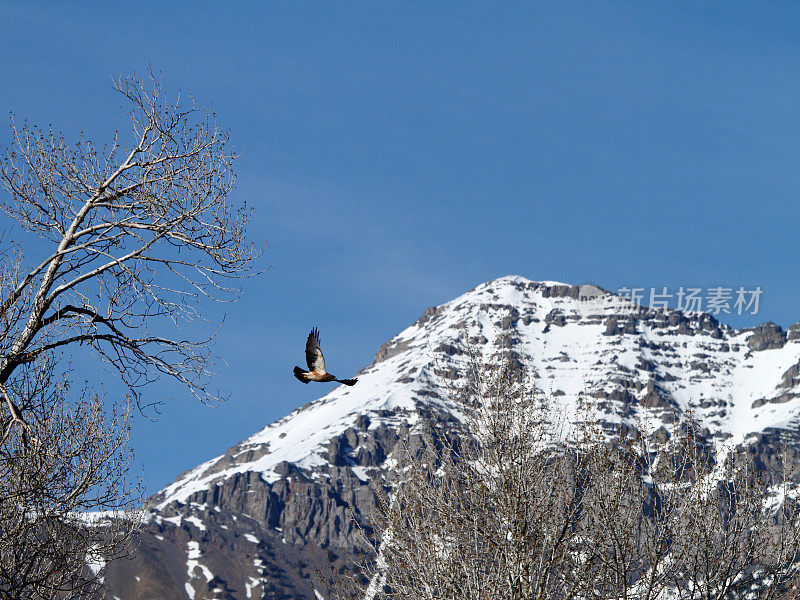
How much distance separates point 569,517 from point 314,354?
49.1 ft

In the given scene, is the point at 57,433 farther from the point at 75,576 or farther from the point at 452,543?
the point at 452,543

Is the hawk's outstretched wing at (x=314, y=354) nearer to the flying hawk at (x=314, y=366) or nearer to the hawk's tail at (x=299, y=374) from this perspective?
the flying hawk at (x=314, y=366)

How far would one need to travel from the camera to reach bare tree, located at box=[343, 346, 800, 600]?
29.3 meters

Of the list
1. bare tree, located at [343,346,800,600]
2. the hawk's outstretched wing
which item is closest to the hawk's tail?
the hawk's outstretched wing

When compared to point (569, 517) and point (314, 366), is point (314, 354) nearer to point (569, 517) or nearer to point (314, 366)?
point (314, 366)

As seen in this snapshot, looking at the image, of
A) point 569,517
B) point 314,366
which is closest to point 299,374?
point 314,366

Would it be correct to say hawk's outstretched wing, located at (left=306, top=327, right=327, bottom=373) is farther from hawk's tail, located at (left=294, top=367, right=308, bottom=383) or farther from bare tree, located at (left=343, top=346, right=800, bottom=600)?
bare tree, located at (left=343, top=346, right=800, bottom=600)

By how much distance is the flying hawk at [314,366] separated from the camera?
1711cm

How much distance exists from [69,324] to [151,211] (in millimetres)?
2392

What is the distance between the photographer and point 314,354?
60.4ft

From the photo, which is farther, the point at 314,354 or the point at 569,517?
the point at 569,517

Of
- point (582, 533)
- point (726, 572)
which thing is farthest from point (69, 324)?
point (726, 572)

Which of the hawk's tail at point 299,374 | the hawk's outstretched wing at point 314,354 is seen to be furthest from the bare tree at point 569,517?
the hawk's tail at point 299,374

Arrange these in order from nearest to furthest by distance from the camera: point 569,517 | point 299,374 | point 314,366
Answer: point 299,374
point 314,366
point 569,517
